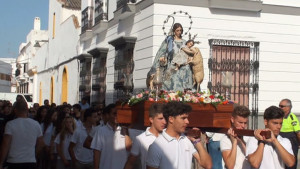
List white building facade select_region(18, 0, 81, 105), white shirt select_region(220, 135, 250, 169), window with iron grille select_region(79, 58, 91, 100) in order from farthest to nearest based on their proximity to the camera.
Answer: white building facade select_region(18, 0, 81, 105) < window with iron grille select_region(79, 58, 91, 100) < white shirt select_region(220, 135, 250, 169)

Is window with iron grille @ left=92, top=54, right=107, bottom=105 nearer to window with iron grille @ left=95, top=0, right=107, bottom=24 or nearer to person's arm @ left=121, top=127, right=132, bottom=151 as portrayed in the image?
window with iron grille @ left=95, top=0, right=107, bottom=24

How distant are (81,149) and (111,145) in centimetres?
183

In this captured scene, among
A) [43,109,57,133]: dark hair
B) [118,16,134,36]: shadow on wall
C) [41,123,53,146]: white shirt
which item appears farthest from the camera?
[118,16,134,36]: shadow on wall

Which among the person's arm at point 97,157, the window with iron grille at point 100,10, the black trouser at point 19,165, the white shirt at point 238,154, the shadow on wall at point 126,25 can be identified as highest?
the window with iron grille at point 100,10

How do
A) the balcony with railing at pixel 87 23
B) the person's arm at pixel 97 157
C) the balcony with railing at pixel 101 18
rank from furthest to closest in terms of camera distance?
the balcony with railing at pixel 87 23 → the balcony with railing at pixel 101 18 → the person's arm at pixel 97 157

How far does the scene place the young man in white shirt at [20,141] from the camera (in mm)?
7352

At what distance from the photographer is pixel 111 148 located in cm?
687

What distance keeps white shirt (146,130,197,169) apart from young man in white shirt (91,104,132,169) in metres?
1.70

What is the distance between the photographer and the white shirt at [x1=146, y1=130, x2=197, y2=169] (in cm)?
490

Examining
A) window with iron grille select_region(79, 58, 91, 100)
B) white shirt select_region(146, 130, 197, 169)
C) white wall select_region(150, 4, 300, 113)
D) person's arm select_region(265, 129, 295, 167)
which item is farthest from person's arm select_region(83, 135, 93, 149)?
window with iron grille select_region(79, 58, 91, 100)

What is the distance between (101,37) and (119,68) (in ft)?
9.43

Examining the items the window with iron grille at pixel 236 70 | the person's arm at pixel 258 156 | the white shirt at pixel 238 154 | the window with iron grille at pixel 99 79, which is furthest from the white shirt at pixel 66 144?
the window with iron grille at pixel 99 79

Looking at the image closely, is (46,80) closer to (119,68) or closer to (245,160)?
(119,68)

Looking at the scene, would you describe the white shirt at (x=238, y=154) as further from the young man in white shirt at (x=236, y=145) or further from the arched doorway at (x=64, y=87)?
the arched doorway at (x=64, y=87)
